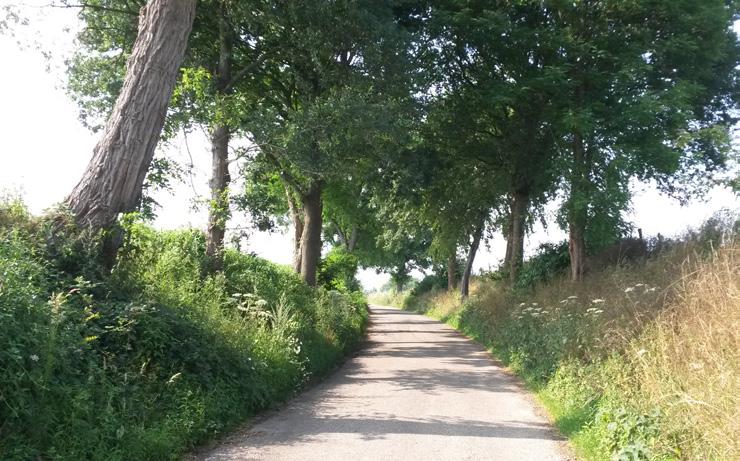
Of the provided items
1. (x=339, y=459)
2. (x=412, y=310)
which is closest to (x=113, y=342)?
(x=339, y=459)

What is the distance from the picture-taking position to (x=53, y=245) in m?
7.40

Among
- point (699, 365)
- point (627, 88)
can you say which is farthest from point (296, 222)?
point (699, 365)

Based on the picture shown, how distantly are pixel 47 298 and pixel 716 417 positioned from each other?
662 centimetres

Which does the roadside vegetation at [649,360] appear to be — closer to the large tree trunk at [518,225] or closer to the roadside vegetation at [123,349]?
the roadside vegetation at [123,349]

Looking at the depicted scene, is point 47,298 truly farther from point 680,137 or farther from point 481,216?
point 481,216

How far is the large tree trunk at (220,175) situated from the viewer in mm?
11388

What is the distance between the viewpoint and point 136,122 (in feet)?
28.3

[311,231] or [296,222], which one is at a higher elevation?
[296,222]

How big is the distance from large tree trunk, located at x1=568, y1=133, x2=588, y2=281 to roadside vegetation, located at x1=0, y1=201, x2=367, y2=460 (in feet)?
26.9

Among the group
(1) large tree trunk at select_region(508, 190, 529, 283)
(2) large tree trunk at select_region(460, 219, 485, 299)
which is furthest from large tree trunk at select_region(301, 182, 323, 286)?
(2) large tree trunk at select_region(460, 219, 485, 299)

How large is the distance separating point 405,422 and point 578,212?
9.16 m

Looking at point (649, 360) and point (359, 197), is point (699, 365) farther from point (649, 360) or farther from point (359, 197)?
point (359, 197)

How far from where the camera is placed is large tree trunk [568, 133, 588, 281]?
48.5 feet

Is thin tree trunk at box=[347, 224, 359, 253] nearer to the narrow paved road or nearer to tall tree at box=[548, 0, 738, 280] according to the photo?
tall tree at box=[548, 0, 738, 280]
